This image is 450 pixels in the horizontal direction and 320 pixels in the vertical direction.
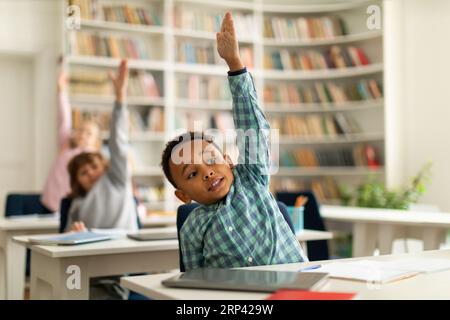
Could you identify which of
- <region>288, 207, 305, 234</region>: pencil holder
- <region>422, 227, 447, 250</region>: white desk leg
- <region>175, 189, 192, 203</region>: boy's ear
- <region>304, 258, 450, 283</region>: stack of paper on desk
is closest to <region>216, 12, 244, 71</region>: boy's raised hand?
<region>175, 189, 192, 203</region>: boy's ear

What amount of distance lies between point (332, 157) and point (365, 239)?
306 cm

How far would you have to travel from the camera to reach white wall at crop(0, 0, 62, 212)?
561 cm

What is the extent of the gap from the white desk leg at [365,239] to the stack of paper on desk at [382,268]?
165 centimetres

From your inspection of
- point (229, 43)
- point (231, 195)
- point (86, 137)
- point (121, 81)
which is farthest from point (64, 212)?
point (229, 43)

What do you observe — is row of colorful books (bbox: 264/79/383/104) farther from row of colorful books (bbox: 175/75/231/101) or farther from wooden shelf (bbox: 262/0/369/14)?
wooden shelf (bbox: 262/0/369/14)

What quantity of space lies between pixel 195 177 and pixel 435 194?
172 inches

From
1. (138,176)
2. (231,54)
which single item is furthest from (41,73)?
(231,54)

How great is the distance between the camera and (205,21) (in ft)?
19.6

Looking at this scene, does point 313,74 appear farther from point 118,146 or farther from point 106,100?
point 118,146

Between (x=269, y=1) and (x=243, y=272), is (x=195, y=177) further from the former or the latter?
(x=269, y=1)

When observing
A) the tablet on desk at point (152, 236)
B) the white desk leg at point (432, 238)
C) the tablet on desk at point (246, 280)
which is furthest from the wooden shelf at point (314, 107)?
the tablet on desk at point (246, 280)

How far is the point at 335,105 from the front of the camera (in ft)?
20.0

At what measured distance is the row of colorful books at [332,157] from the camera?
19.2ft

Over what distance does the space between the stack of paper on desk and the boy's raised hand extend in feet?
1.73
